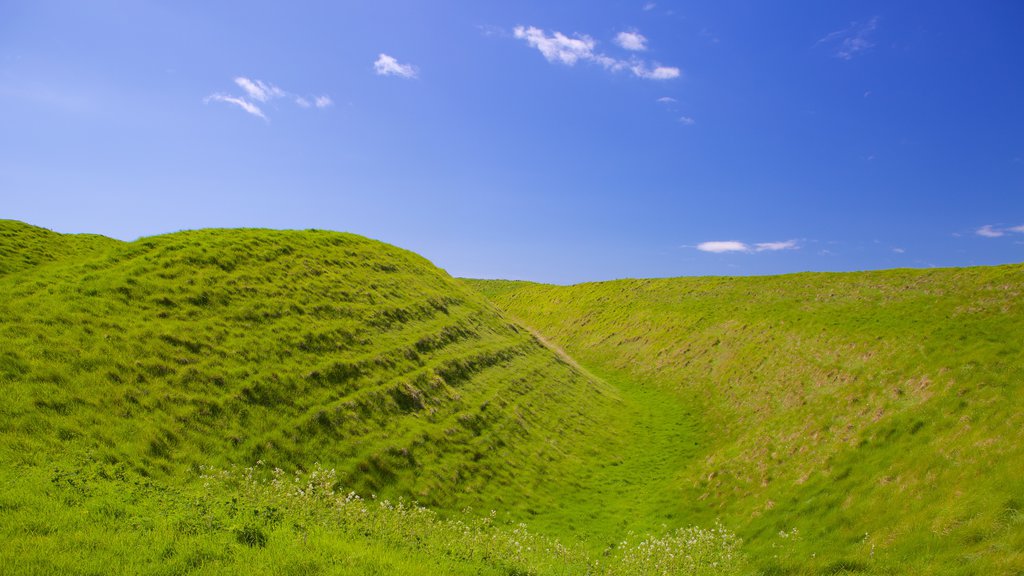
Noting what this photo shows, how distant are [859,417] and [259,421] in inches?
1393

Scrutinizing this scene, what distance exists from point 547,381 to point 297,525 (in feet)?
115

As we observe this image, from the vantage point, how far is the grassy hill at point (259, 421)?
1234cm

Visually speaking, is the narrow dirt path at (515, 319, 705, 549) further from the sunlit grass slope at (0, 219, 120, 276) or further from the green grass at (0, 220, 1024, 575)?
the sunlit grass slope at (0, 219, 120, 276)

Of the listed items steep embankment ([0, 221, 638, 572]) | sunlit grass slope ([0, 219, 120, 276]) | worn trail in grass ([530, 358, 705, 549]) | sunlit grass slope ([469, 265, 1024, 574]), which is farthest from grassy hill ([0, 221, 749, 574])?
sunlit grass slope ([469, 265, 1024, 574])

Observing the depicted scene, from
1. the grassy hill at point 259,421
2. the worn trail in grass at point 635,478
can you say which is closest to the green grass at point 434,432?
the grassy hill at point 259,421

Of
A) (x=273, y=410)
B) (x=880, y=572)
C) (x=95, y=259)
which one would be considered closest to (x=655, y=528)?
(x=880, y=572)

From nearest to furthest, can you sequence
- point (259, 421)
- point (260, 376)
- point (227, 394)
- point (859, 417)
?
point (259, 421)
point (227, 394)
point (260, 376)
point (859, 417)

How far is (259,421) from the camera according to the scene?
23828mm

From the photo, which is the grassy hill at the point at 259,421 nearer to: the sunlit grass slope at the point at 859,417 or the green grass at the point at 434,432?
the green grass at the point at 434,432

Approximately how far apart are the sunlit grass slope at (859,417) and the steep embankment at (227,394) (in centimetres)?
1173

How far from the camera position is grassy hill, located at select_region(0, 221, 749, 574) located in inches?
486

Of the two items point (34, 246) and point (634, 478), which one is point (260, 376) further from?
point (34, 246)

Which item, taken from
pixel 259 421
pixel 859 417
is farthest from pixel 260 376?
pixel 859 417

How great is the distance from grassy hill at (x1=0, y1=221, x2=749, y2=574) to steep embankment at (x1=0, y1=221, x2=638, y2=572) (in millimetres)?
110
